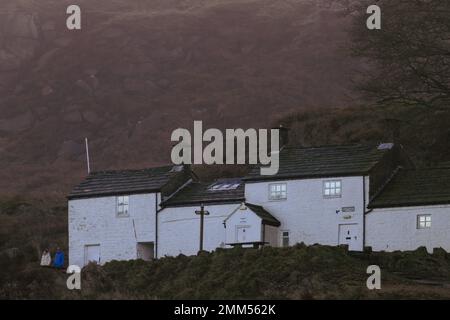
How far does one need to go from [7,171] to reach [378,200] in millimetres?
52267

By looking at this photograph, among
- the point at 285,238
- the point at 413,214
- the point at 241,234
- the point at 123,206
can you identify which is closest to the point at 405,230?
the point at 413,214

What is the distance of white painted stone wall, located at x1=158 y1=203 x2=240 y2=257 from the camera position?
58.7 m

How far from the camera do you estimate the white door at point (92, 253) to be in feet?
199

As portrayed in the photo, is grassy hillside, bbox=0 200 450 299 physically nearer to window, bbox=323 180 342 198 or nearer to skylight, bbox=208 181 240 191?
window, bbox=323 180 342 198

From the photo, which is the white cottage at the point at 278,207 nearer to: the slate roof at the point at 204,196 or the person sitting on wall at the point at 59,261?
the slate roof at the point at 204,196

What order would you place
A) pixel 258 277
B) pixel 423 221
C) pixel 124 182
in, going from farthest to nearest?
pixel 124 182
pixel 423 221
pixel 258 277

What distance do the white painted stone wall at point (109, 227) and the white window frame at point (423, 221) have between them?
13.4m

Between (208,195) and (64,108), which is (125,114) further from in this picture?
(208,195)

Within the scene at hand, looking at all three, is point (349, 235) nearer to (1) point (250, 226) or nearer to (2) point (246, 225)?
(1) point (250, 226)

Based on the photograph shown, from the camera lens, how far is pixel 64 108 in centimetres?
11644

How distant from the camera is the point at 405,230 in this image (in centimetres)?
5441

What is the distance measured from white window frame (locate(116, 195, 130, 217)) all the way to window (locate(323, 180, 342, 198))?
33.1ft

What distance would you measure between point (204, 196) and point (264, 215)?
393 cm
